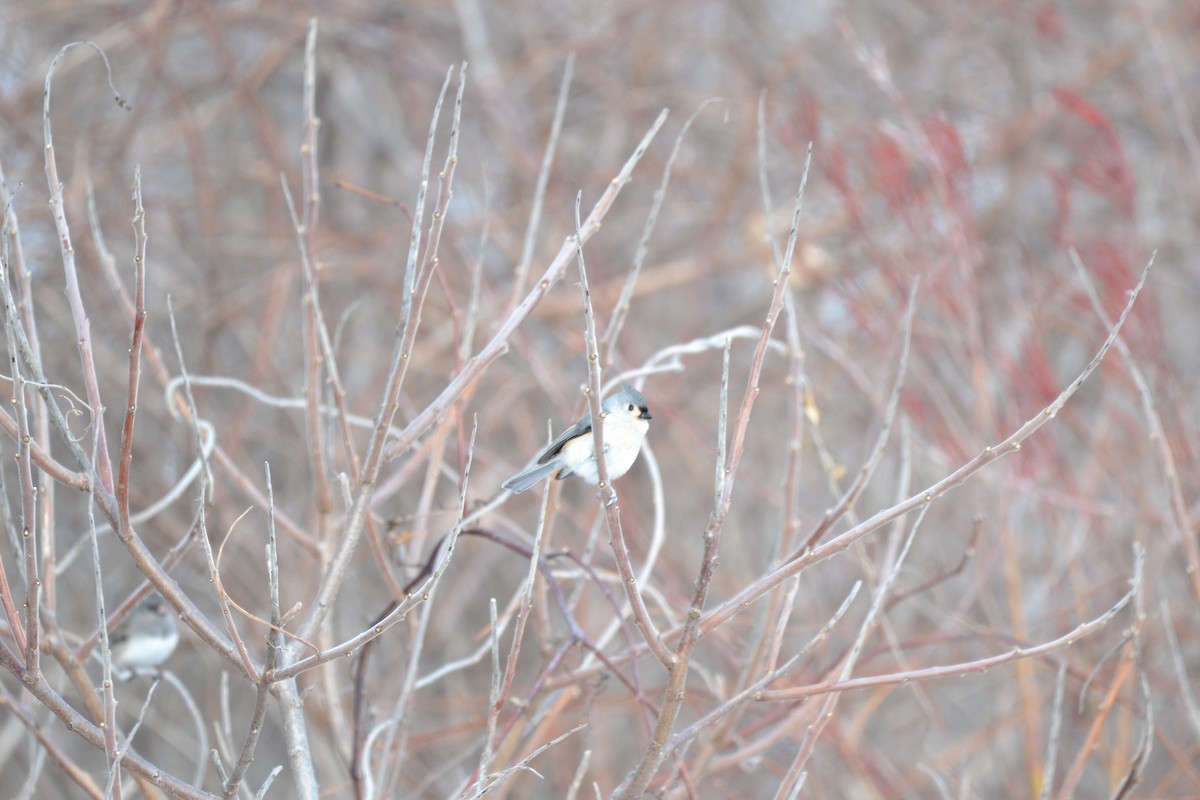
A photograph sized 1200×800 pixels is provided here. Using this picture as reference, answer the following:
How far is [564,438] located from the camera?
201 centimetres

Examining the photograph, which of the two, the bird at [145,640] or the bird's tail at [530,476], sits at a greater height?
the bird at [145,640]

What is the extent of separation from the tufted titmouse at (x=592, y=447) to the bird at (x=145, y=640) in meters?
1.44

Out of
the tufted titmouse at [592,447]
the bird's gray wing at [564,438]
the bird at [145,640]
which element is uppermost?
the bird at [145,640]

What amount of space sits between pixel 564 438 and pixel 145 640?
1644 millimetres

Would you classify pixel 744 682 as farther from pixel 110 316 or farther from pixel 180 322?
pixel 180 322

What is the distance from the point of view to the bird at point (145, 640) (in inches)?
118

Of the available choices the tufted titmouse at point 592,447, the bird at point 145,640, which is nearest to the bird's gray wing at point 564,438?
the tufted titmouse at point 592,447

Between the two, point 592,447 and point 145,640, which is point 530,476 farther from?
point 145,640

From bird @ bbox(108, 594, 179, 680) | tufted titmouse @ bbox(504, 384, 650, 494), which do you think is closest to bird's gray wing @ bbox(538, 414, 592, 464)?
tufted titmouse @ bbox(504, 384, 650, 494)

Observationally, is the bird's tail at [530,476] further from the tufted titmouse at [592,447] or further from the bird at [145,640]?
A: the bird at [145,640]

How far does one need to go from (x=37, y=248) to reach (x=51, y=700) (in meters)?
3.09

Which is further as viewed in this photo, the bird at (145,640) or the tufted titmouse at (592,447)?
the bird at (145,640)

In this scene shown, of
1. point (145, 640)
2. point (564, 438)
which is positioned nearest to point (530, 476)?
point (564, 438)

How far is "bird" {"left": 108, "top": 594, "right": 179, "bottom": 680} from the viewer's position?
2.99 meters
